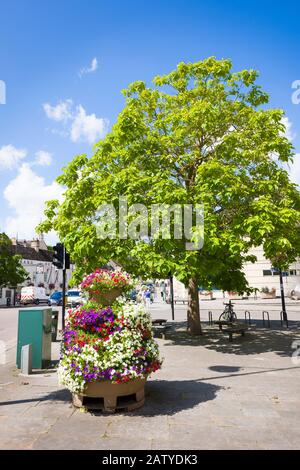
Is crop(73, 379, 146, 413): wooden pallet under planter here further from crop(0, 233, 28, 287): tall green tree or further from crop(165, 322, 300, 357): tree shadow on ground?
crop(0, 233, 28, 287): tall green tree

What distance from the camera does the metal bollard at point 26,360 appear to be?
8539mm

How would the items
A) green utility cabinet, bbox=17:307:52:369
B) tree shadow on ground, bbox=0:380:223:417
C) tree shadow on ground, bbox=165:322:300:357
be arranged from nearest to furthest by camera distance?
1. tree shadow on ground, bbox=0:380:223:417
2. green utility cabinet, bbox=17:307:52:369
3. tree shadow on ground, bbox=165:322:300:357

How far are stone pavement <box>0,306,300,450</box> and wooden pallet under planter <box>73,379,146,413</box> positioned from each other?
13 cm

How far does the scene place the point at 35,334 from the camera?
30.0 feet

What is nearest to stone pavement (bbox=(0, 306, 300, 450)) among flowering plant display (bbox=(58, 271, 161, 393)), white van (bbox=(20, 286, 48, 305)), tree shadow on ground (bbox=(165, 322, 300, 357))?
flowering plant display (bbox=(58, 271, 161, 393))

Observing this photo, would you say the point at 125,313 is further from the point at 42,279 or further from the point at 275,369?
the point at 42,279

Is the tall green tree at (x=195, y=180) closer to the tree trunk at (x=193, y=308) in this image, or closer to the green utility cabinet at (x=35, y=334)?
the tree trunk at (x=193, y=308)

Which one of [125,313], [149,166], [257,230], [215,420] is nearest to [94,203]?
[149,166]

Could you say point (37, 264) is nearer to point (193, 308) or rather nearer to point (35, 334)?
point (193, 308)

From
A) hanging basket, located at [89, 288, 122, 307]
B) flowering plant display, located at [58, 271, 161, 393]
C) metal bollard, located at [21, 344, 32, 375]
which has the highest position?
hanging basket, located at [89, 288, 122, 307]

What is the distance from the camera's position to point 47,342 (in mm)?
9508

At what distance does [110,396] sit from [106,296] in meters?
1.67

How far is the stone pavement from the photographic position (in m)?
4.71

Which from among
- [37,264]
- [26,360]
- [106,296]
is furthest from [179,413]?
[37,264]
